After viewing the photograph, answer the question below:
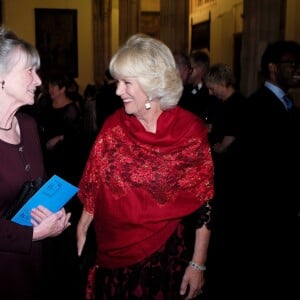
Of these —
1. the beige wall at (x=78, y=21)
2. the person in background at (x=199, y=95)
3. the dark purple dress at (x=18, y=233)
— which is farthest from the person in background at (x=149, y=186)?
the beige wall at (x=78, y=21)

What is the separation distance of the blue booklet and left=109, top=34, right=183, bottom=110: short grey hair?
0.62 metres

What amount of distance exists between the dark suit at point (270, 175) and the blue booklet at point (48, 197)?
1.73 metres

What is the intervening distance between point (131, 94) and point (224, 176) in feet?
6.55

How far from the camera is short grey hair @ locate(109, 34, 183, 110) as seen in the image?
2.44m

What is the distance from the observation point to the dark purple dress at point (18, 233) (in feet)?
7.04

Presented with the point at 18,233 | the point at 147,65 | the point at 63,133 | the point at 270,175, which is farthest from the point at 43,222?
the point at 63,133

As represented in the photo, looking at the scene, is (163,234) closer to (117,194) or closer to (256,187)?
(117,194)

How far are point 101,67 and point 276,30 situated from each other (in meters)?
13.2

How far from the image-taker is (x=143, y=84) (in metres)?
2.46

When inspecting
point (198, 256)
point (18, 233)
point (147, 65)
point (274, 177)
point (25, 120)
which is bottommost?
point (198, 256)

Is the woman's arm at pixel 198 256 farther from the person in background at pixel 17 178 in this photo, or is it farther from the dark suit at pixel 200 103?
the dark suit at pixel 200 103

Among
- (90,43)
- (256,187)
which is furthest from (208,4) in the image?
(256,187)

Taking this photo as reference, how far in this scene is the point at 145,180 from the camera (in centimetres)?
251

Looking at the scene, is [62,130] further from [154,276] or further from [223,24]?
[223,24]
